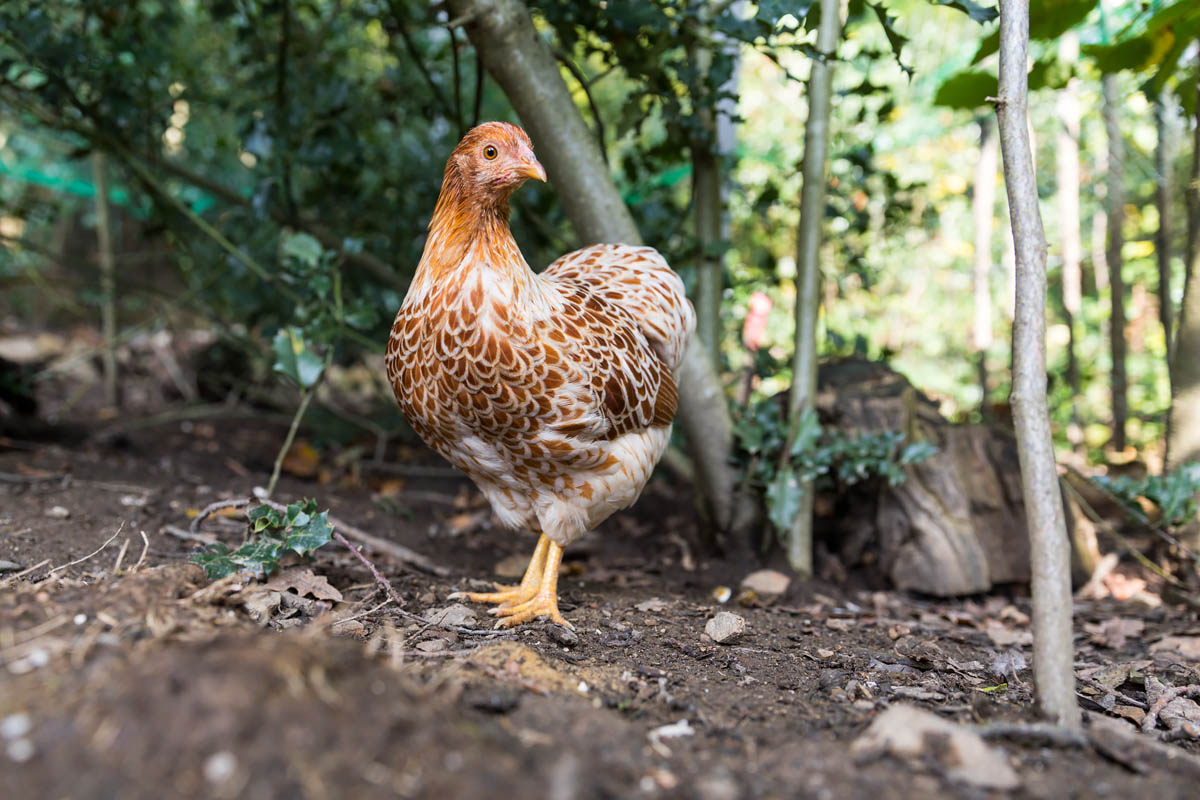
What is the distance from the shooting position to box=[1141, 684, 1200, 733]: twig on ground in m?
2.08

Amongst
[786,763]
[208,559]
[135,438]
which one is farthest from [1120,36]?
[135,438]

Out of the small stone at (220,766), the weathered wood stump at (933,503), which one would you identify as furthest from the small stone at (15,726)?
the weathered wood stump at (933,503)

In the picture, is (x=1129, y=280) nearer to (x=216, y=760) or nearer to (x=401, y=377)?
(x=401, y=377)

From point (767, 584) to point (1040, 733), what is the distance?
1.70 metres

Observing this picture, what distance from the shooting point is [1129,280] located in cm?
698

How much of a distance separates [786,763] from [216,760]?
1.02m

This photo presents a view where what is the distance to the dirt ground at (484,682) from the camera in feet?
4.09

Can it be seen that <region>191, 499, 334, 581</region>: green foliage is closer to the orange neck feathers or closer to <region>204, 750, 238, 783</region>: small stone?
the orange neck feathers

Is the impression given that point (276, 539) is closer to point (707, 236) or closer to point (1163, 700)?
point (707, 236)

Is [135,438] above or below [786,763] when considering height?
above

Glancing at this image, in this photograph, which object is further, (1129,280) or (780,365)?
(1129,280)

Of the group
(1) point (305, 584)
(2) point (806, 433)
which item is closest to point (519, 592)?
(1) point (305, 584)

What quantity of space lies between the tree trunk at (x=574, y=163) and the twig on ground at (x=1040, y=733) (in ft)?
6.10

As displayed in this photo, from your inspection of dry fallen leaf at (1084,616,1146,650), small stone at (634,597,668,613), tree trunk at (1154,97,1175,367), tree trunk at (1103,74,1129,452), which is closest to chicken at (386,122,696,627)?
small stone at (634,597,668,613)
